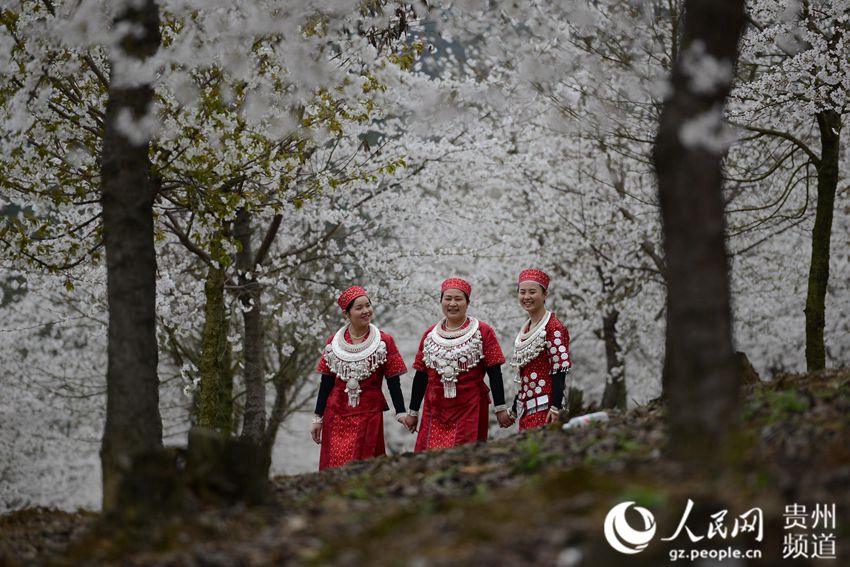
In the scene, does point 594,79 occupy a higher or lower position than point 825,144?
higher

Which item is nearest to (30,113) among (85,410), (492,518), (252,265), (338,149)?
(492,518)

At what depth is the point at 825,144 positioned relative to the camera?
947 centimetres

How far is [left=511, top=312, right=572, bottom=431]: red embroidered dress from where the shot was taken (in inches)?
308

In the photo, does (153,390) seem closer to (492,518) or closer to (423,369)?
(492,518)

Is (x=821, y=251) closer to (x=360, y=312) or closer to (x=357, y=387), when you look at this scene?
(x=360, y=312)

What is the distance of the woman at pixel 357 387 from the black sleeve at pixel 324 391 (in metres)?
0.01

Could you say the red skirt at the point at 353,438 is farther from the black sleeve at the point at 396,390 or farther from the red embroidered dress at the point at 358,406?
the black sleeve at the point at 396,390

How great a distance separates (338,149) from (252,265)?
2.90 metres

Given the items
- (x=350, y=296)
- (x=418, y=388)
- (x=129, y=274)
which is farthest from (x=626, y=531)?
(x=350, y=296)

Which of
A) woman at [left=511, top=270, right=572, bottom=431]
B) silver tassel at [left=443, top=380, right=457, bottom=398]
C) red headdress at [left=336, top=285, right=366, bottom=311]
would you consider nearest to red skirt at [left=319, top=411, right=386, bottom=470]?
silver tassel at [left=443, top=380, right=457, bottom=398]

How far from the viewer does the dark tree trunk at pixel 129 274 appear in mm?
4910

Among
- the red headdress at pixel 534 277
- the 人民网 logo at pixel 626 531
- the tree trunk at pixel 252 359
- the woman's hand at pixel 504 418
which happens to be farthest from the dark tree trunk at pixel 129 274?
the tree trunk at pixel 252 359

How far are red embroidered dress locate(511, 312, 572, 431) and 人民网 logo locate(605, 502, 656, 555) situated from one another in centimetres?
451

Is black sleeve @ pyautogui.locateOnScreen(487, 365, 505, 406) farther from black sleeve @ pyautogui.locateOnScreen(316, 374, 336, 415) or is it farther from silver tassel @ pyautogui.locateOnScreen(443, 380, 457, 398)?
black sleeve @ pyautogui.locateOnScreen(316, 374, 336, 415)
